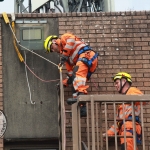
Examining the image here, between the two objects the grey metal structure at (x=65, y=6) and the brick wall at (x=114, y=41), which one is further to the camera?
the grey metal structure at (x=65, y=6)

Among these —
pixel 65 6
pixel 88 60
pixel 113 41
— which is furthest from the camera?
pixel 65 6

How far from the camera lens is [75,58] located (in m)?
8.84

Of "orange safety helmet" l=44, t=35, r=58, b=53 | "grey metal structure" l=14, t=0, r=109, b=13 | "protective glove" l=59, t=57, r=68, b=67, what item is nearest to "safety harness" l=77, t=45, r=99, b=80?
"protective glove" l=59, t=57, r=68, b=67

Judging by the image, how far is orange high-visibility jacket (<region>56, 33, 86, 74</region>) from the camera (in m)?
8.70

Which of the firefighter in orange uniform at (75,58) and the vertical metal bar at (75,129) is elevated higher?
the firefighter in orange uniform at (75,58)

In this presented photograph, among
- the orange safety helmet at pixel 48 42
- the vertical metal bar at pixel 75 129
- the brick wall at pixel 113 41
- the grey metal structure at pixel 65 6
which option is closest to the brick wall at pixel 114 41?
the brick wall at pixel 113 41

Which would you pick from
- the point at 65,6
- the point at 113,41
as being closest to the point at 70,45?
the point at 113,41

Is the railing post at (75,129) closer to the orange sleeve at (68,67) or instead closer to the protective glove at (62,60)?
the protective glove at (62,60)

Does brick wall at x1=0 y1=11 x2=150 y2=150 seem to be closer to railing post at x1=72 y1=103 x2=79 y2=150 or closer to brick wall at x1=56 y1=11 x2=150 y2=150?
brick wall at x1=56 y1=11 x2=150 y2=150

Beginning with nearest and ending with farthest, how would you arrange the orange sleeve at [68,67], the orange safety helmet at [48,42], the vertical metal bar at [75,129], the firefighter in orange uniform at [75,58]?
the vertical metal bar at [75,129]
the firefighter in orange uniform at [75,58]
the orange safety helmet at [48,42]
the orange sleeve at [68,67]

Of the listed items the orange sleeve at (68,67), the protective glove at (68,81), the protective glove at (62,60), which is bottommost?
the protective glove at (68,81)

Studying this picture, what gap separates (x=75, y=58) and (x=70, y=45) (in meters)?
0.28

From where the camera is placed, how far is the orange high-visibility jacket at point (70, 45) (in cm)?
870

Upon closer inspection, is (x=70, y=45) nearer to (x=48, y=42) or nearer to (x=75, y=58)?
(x=75, y=58)
